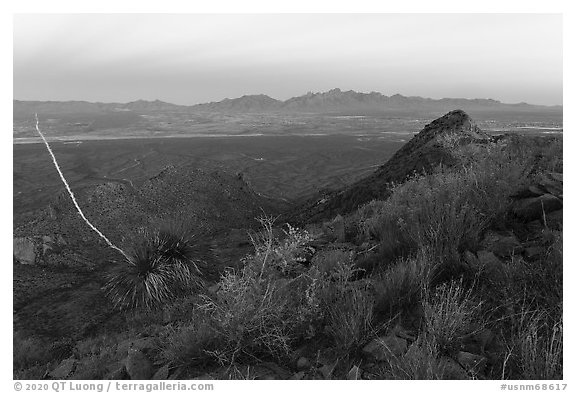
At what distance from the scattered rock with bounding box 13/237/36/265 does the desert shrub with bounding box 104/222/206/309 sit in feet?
11.4

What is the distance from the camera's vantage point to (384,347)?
9.93ft

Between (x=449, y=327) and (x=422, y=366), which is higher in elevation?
(x=449, y=327)

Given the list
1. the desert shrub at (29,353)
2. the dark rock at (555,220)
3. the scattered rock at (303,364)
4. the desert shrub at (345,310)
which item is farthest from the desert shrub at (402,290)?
the desert shrub at (29,353)

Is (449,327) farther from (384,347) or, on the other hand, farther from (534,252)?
(534,252)

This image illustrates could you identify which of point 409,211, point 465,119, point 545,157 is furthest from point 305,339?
point 465,119

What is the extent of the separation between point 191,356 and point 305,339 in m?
0.94

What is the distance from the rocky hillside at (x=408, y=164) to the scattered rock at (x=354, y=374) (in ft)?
29.6

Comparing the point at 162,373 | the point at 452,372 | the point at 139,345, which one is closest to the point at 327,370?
the point at 452,372

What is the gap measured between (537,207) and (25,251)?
10.3 meters

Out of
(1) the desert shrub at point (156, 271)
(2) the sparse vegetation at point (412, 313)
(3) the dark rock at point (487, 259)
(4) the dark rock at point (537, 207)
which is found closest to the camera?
(2) the sparse vegetation at point (412, 313)

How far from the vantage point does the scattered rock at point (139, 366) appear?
3.58 m

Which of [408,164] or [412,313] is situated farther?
[408,164]

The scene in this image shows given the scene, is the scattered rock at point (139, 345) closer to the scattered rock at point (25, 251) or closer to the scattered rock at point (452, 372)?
the scattered rock at point (452, 372)

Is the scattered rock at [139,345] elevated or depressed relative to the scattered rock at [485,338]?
depressed
